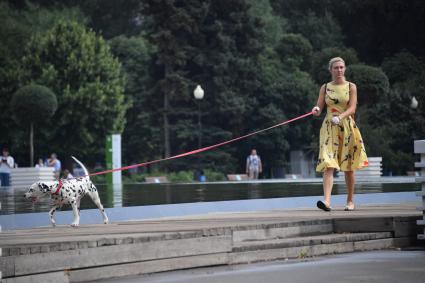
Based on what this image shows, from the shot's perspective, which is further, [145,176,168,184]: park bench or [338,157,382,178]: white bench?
[145,176,168,184]: park bench

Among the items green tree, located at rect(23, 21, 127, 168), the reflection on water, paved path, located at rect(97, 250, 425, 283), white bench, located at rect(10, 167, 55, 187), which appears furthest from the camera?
green tree, located at rect(23, 21, 127, 168)

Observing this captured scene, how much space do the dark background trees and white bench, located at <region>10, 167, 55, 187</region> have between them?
1727 centimetres

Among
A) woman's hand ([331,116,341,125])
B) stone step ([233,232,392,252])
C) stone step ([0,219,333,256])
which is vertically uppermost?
woman's hand ([331,116,341,125])

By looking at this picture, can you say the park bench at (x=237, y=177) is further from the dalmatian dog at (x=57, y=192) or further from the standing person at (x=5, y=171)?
the dalmatian dog at (x=57, y=192)

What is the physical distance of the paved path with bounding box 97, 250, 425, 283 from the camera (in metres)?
8.70

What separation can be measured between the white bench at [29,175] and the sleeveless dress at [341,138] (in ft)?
89.8

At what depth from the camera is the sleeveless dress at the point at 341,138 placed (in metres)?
13.8

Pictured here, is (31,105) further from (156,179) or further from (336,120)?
(336,120)

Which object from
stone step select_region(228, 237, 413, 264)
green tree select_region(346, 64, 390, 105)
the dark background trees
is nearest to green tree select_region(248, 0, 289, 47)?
the dark background trees

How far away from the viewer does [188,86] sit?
62.5 meters

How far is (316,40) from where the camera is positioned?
80.1 metres

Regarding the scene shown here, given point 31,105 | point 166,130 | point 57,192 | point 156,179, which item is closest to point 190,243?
point 57,192

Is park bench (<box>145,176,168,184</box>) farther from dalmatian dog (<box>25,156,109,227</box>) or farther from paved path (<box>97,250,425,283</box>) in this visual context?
paved path (<box>97,250,425,283</box>)

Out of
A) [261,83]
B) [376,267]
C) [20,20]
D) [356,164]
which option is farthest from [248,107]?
[376,267]
